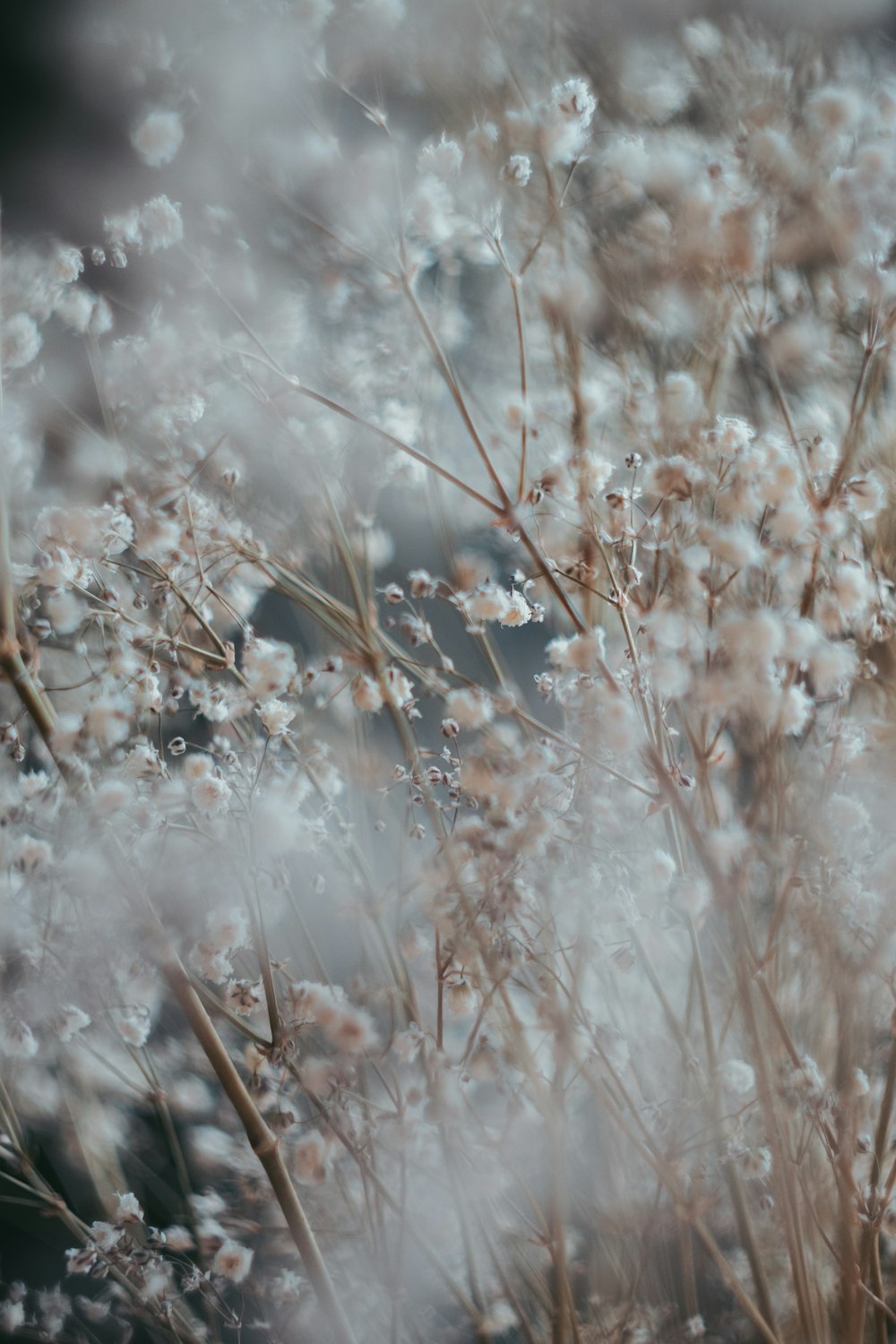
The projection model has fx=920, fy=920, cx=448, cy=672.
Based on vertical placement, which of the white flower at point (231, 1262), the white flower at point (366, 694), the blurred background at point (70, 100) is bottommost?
the white flower at point (231, 1262)

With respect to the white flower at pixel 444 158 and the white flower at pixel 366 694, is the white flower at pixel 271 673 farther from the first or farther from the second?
the white flower at pixel 444 158

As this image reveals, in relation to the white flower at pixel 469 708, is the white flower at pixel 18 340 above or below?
above

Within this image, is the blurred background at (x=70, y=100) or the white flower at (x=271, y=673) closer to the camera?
the white flower at (x=271, y=673)

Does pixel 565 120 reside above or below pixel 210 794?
above

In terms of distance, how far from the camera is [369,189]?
0.59 meters

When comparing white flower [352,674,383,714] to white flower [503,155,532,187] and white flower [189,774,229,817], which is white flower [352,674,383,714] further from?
white flower [503,155,532,187]

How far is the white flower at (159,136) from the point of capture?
60 centimetres

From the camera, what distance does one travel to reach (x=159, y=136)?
1.96 feet

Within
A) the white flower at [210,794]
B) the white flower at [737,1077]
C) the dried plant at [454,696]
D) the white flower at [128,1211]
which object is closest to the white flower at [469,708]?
the dried plant at [454,696]

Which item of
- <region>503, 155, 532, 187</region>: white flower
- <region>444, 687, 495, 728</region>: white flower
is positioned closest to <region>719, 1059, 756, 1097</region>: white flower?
<region>444, 687, 495, 728</region>: white flower

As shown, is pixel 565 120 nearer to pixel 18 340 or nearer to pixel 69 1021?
pixel 18 340

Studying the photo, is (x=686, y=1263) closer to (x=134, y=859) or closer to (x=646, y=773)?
(x=646, y=773)

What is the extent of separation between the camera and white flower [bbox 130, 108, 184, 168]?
597mm

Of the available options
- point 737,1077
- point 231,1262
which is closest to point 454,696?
point 737,1077
